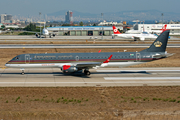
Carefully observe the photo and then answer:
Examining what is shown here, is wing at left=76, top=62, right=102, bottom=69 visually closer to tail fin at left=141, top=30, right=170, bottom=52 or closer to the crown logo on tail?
tail fin at left=141, top=30, right=170, bottom=52

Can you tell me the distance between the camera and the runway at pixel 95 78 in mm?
31641

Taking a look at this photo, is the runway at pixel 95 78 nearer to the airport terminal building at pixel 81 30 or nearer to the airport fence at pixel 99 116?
the airport fence at pixel 99 116

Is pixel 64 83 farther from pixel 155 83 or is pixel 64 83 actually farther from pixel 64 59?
pixel 155 83

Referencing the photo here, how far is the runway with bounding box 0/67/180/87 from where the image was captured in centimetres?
3164

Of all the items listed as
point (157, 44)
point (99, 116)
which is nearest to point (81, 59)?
point (157, 44)

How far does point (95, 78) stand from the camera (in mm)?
35125

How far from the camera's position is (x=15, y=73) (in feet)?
125

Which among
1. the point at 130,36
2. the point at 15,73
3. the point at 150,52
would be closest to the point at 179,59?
the point at 150,52

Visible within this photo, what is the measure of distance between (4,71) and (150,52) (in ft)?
86.2

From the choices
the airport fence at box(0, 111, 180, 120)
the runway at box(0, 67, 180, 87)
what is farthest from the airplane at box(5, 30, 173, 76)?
the airport fence at box(0, 111, 180, 120)

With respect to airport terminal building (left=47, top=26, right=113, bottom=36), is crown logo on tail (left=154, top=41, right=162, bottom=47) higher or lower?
lower

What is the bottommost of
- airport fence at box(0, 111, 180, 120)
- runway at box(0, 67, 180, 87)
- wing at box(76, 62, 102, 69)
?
runway at box(0, 67, 180, 87)

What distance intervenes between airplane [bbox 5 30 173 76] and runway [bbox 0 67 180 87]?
5.52 feet

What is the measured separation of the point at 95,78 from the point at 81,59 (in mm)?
4113
